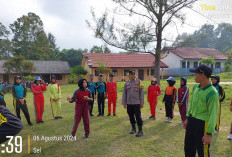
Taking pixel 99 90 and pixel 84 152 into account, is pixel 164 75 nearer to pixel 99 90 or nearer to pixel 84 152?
pixel 99 90

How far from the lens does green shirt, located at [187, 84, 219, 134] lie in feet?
10.1

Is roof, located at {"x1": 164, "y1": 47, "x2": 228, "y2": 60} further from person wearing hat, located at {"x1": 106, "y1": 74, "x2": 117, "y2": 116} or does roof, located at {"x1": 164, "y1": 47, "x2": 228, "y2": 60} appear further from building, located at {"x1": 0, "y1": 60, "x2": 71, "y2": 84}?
person wearing hat, located at {"x1": 106, "y1": 74, "x2": 117, "y2": 116}

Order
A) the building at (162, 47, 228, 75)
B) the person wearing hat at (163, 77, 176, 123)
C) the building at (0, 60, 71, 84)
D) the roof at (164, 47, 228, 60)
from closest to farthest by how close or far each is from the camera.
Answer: the person wearing hat at (163, 77, 176, 123), the building at (0, 60, 71, 84), the building at (162, 47, 228, 75), the roof at (164, 47, 228, 60)

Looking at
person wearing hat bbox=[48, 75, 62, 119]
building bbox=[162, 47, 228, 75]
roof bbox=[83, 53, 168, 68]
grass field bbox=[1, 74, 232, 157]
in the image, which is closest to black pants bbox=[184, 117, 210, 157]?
grass field bbox=[1, 74, 232, 157]

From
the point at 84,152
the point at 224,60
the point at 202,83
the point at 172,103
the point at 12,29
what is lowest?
the point at 84,152

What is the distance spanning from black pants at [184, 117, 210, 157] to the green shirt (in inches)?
4.1

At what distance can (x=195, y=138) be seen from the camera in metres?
3.37

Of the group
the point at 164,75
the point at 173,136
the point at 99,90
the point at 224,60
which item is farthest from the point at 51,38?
the point at 173,136

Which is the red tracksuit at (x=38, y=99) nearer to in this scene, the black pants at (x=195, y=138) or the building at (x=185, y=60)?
the black pants at (x=195, y=138)

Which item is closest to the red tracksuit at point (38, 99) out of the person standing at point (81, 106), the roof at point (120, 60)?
the person standing at point (81, 106)

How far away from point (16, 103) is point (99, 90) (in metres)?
3.36

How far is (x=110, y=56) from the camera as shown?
108ft

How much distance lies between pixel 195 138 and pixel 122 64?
2794cm

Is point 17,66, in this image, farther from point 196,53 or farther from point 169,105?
point 196,53
